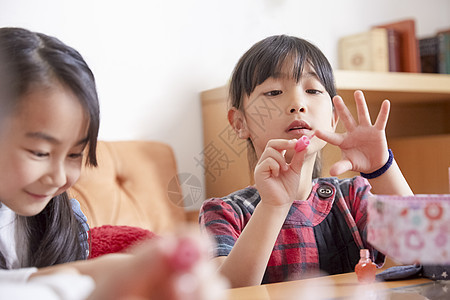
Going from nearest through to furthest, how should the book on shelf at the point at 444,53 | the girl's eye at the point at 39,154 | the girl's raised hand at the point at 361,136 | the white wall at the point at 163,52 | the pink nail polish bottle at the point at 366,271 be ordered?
the girl's eye at the point at 39,154 < the pink nail polish bottle at the point at 366,271 < the girl's raised hand at the point at 361,136 < the white wall at the point at 163,52 < the book on shelf at the point at 444,53

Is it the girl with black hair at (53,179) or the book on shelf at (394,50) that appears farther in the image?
the book on shelf at (394,50)

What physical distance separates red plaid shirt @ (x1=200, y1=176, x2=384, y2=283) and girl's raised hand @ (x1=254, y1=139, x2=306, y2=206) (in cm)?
12

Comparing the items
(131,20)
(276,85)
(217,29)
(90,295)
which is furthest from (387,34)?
(90,295)

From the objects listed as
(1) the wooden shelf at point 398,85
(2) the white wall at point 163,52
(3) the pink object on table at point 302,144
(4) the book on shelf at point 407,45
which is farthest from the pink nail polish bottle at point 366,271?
(4) the book on shelf at point 407,45

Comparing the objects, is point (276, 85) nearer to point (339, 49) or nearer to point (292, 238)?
point (292, 238)

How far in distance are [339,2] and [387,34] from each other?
0.62ft

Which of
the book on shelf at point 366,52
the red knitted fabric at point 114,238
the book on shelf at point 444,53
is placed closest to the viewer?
the red knitted fabric at point 114,238

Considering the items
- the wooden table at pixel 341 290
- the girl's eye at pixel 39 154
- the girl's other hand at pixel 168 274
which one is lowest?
the wooden table at pixel 341 290

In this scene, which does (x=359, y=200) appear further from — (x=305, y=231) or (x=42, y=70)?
(x=42, y=70)

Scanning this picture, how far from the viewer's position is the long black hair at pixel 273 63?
0.59 metres

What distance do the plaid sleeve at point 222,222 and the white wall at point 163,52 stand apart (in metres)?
0.25

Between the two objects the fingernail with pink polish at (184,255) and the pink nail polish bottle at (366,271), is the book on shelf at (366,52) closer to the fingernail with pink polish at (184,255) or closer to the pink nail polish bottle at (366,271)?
the pink nail polish bottle at (366,271)

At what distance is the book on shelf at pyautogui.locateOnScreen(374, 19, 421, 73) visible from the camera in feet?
5.29

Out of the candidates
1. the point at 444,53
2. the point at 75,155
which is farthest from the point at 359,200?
the point at 444,53
